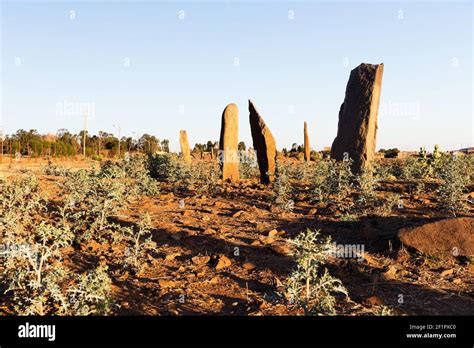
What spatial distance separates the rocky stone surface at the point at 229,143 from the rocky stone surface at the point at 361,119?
321 cm

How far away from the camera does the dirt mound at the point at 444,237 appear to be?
17.7 ft

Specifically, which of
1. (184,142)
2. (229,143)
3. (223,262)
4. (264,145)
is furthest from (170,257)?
(184,142)

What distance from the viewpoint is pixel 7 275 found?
4.66 m

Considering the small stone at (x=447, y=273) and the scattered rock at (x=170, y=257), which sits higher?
the scattered rock at (x=170, y=257)

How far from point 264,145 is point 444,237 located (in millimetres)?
7363

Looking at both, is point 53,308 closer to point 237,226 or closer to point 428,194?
point 237,226

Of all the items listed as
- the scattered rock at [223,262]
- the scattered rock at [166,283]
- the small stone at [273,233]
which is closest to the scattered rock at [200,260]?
the scattered rock at [223,262]

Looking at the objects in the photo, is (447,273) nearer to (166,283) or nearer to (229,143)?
(166,283)

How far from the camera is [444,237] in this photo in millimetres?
5484

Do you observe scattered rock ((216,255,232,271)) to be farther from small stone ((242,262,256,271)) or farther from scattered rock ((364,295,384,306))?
scattered rock ((364,295,384,306))

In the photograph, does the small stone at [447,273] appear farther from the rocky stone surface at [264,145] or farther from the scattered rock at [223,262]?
the rocky stone surface at [264,145]

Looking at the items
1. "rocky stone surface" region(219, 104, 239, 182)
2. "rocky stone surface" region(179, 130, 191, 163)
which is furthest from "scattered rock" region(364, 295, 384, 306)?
"rocky stone surface" region(179, 130, 191, 163)
